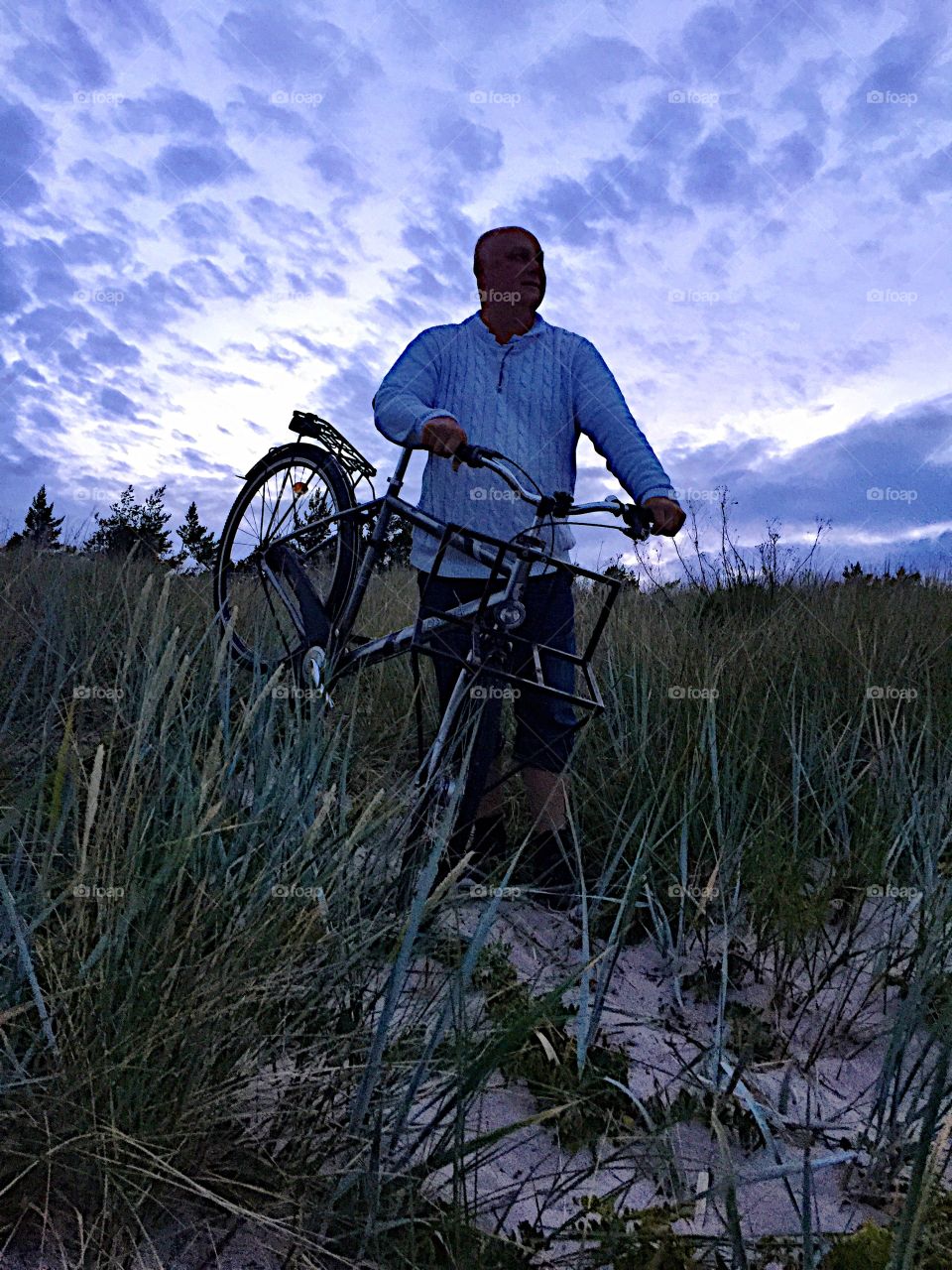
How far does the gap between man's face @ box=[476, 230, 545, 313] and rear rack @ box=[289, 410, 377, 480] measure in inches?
37.6

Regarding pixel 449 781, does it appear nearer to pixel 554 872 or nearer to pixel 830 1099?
pixel 554 872

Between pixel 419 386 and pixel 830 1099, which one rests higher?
pixel 419 386

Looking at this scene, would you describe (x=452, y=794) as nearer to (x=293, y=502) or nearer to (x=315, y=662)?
(x=315, y=662)

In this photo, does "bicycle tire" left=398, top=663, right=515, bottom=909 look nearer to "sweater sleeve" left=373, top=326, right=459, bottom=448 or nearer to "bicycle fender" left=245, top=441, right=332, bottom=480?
"sweater sleeve" left=373, top=326, right=459, bottom=448

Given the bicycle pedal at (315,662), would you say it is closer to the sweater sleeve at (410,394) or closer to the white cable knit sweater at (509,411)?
the white cable knit sweater at (509,411)

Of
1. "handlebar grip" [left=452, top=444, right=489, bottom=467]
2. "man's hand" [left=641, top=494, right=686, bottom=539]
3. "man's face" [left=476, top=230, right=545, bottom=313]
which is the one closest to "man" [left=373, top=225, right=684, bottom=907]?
"man's face" [left=476, top=230, right=545, bottom=313]

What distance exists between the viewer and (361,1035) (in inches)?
72.9

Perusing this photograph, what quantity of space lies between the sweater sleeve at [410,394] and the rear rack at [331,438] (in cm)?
65

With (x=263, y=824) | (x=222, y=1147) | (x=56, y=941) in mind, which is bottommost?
(x=222, y=1147)

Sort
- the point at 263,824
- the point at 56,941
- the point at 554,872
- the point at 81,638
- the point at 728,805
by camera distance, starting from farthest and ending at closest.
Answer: the point at 81,638, the point at 554,872, the point at 728,805, the point at 263,824, the point at 56,941

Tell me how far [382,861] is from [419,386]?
78.6 inches

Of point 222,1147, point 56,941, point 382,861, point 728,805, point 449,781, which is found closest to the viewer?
point 222,1147

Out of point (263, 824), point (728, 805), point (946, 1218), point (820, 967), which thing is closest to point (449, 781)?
point (263, 824)

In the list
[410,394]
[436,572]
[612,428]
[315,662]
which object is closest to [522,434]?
[612,428]
